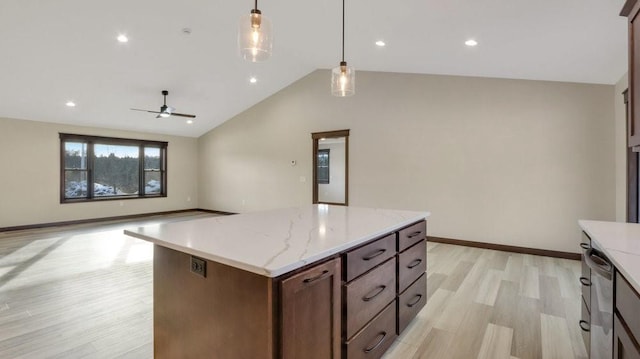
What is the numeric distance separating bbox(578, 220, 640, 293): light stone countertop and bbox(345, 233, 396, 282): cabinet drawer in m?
A: 1.02

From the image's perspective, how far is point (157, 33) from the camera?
443cm

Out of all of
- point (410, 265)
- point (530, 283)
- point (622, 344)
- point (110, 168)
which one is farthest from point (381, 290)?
point (110, 168)

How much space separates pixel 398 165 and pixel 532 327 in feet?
11.6

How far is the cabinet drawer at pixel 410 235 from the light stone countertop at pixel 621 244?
1.01 meters

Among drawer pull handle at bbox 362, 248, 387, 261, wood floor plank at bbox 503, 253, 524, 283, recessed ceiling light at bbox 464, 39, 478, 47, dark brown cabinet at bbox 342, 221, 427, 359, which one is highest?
recessed ceiling light at bbox 464, 39, 478, 47

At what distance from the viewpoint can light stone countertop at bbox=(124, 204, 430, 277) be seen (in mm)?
1206

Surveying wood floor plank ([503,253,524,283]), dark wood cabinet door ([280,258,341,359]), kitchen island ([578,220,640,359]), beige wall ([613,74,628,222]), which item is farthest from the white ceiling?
dark wood cabinet door ([280,258,341,359])

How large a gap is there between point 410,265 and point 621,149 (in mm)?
3564

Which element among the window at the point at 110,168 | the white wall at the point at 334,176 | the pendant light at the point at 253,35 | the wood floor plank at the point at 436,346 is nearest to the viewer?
the pendant light at the point at 253,35

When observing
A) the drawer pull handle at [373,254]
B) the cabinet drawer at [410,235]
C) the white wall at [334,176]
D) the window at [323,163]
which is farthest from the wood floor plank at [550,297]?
the window at [323,163]

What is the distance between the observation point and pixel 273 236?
1600 mm

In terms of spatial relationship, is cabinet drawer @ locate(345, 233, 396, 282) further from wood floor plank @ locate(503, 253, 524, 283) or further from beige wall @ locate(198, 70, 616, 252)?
beige wall @ locate(198, 70, 616, 252)

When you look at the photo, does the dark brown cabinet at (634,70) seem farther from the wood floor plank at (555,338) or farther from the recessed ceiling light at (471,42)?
the recessed ceiling light at (471,42)

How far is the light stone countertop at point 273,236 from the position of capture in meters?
1.21
